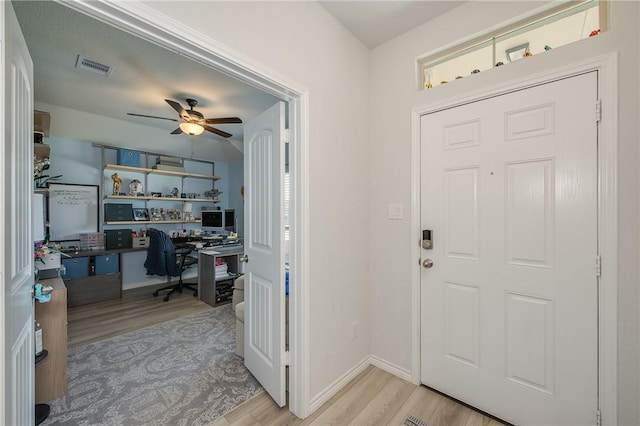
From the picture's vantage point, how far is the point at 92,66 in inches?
100

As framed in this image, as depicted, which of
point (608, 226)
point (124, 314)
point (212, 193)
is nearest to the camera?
point (608, 226)

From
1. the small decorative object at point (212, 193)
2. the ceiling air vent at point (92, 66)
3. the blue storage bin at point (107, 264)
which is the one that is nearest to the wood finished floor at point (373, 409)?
the ceiling air vent at point (92, 66)

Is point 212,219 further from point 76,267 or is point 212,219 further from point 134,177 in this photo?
point 76,267

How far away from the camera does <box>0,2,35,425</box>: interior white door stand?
81 centimetres

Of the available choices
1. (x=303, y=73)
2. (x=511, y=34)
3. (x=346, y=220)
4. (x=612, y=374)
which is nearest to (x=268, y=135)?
(x=303, y=73)

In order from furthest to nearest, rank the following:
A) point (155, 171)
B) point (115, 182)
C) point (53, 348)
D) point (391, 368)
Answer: point (155, 171), point (115, 182), point (391, 368), point (53, 348)

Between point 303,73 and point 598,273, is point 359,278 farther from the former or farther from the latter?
point 303,73

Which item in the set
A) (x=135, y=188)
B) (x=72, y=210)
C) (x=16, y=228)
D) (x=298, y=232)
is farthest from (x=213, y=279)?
(x=16, y=228)

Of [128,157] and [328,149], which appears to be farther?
[128,157]

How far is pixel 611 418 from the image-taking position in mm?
1323

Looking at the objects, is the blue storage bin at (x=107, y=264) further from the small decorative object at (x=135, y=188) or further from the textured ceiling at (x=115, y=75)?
the textured ceiling at (x=115, y=75)

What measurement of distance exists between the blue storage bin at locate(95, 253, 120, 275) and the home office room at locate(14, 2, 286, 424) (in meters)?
0.01

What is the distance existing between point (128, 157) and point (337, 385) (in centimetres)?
445

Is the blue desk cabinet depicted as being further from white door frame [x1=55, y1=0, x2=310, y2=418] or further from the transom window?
the transom window
